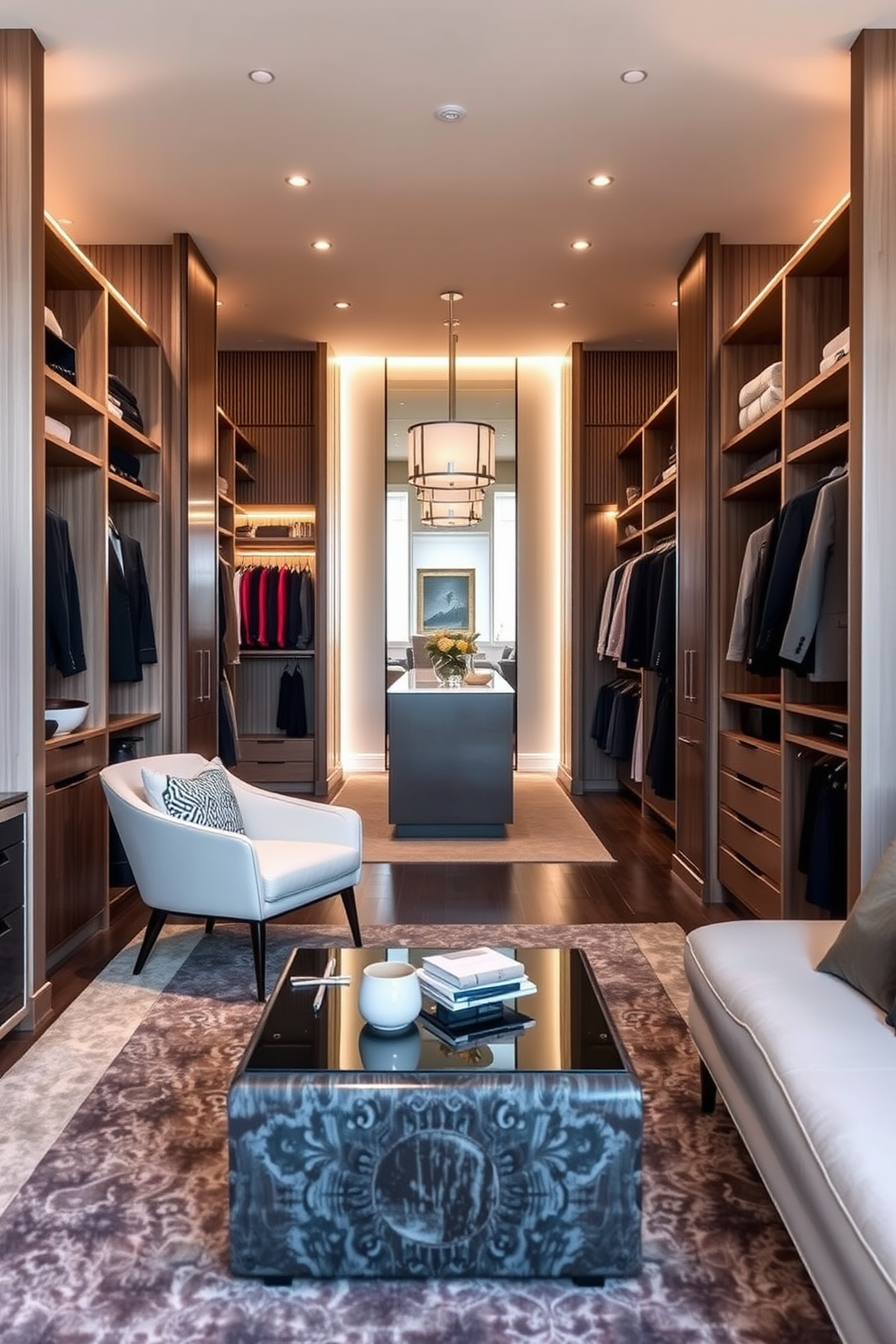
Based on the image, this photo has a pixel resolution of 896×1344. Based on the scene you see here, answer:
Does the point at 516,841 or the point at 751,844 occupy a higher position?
the point at 751,844

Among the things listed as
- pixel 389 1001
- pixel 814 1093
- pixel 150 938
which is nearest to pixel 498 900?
pixel 150 938

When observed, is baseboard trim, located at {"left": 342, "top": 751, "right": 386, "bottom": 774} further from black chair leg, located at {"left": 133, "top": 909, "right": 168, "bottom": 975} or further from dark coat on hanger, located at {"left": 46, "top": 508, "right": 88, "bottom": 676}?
black chair leg, located at {"left": 133, "top": 909, "right": 168, "bottom": 975}

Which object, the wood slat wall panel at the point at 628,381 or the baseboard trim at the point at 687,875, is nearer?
the baseboard trim at the point at 687,875

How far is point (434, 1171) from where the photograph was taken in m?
1.67

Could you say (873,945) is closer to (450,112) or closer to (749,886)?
(749,886)

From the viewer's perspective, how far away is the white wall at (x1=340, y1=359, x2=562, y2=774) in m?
8.21

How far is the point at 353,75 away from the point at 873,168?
1725 mm

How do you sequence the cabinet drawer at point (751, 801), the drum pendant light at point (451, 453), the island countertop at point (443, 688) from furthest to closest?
the drum pendant light at point (451, 453)
the island countertop at point (443, 688)
the cabinet drawer at point (751, 801)

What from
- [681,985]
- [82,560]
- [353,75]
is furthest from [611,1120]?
[353,75]

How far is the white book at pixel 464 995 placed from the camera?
1.96 meters

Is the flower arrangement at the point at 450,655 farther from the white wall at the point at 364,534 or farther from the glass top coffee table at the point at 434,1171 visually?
the glass top coffee table at the point at 434,1171

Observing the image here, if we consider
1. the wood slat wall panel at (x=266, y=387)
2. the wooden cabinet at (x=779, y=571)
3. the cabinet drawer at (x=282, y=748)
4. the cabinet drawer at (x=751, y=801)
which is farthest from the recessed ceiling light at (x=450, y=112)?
the cabinet drawer at (x=282, y=748)

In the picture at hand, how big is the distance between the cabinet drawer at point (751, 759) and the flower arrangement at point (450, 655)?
6.76ft

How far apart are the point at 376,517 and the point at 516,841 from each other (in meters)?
3.67
